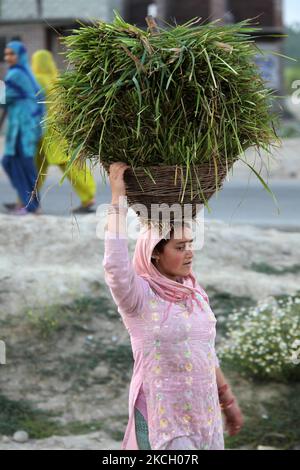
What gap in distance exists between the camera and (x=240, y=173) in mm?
16219

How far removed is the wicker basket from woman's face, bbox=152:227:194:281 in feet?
0.45

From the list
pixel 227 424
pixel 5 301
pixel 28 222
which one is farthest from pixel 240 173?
pixel 227 424

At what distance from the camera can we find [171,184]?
340cm

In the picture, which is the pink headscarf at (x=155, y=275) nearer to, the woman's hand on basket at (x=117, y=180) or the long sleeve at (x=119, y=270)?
the long sleeve at (x=119, y=270)

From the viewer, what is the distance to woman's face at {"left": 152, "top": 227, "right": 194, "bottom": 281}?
3602mm

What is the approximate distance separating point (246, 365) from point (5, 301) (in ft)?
5.47

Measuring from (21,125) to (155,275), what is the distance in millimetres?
6326

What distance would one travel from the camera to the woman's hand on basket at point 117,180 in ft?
11.1

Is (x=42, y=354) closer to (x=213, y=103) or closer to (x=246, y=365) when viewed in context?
(x=246, y=365)

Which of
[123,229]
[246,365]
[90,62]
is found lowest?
[246,365]

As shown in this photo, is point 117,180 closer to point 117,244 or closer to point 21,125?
point 117,244

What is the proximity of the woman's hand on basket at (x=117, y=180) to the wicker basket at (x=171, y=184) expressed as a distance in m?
0.04

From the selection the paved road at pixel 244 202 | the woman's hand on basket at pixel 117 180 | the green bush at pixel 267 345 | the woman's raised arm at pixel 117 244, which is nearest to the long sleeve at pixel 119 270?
the woman's raised arm at pixel 117 244

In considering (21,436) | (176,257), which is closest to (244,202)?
(21,436)
